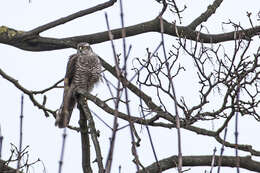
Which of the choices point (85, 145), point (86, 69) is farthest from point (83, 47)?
point (85, 145)

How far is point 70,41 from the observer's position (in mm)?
6008

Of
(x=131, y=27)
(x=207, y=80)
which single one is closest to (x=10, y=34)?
(x=131, y=27)

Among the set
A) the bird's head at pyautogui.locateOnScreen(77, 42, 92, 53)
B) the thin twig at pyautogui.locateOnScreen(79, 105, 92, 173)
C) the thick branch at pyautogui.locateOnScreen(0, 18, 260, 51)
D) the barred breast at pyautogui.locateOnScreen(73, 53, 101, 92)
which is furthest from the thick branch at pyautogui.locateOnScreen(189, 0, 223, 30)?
the thin twig at pyautogui.locateOnScreen(79, 105, 92, 173)

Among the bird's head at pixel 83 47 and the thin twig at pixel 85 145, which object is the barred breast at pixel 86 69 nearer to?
the bird's head at pixel 83 47

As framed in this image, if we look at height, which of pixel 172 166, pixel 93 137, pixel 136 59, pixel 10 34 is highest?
pixel 10 34

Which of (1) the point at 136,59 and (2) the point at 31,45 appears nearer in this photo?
(1) the point at 136,59

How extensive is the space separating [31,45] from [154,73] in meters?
1.83

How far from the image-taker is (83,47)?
6309 millimetres

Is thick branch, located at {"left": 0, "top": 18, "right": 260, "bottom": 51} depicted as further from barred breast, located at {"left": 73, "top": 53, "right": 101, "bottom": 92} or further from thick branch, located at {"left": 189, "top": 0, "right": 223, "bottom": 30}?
barred breast, located at {"left": 73, "top": 53, "right": 101, "bottom": 92}

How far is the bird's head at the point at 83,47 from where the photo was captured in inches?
240

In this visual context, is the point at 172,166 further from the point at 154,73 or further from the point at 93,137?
the point at 93,137

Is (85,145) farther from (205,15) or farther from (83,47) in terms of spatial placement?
(205,15)

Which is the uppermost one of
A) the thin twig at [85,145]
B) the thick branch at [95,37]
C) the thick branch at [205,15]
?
the thick branch at [205,15]

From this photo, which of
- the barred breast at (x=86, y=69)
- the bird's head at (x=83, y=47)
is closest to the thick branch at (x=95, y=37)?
the bird's head at (x=83, y=47)
